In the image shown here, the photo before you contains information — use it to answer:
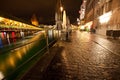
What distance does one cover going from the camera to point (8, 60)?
3.57 meters

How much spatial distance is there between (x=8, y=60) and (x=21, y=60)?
93 cm

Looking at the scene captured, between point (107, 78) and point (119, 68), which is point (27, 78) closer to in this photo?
point (107, 78)

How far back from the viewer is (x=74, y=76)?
4.13m

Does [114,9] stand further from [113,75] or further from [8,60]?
[8,60]

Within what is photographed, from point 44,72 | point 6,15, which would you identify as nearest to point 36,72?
point 44,72

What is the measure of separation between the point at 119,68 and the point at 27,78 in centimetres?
345

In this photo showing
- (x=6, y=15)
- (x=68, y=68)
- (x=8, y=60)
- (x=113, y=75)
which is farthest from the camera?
(x=68, y=68)

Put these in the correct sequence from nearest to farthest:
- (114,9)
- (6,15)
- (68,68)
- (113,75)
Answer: (6,15), (113,75), (68,68), (114,9)

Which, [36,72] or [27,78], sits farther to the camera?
[36,72]

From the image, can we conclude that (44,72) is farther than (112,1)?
No

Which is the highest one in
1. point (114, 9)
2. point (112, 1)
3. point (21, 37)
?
point (112, 1)

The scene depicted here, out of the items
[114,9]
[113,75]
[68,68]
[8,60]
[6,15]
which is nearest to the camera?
[6,15]

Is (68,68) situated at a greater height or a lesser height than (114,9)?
lesser

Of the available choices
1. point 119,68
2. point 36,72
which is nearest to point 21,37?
point 36,72
